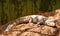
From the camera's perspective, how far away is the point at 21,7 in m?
4.30

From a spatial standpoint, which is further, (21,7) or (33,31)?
(21,7)

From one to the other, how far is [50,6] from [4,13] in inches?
48.3

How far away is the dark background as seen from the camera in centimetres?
423

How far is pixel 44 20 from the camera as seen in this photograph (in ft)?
11.4

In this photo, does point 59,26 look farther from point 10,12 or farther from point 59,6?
point 10,12

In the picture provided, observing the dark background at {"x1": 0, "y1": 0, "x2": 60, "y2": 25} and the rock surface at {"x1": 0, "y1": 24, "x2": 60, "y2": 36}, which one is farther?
the dark background at {"x1": 0, "y1": 0, "x2": 60, "y2": 25}

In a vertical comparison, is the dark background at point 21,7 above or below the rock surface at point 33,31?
above

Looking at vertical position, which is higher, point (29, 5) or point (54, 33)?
point (29, 5)

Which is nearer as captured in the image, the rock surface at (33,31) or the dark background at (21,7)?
the rock surface at (33,31)

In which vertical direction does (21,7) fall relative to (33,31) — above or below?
above

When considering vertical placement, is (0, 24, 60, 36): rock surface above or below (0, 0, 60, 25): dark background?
below

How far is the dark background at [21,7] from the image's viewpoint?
4.23m

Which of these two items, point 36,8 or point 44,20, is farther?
point 36,8

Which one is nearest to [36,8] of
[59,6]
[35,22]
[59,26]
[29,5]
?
[29,5]
